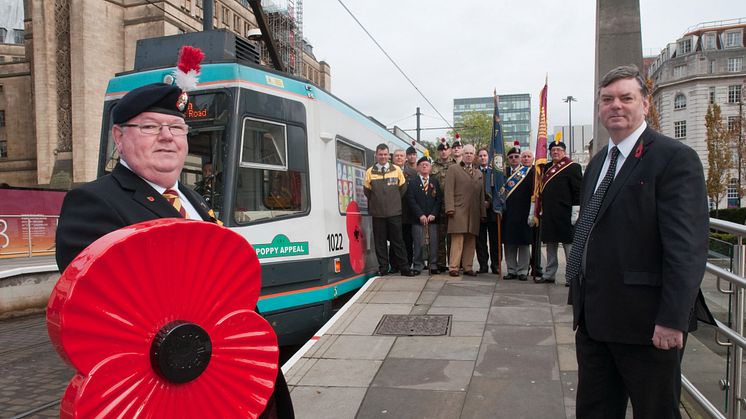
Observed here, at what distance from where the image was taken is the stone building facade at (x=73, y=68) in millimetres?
40344

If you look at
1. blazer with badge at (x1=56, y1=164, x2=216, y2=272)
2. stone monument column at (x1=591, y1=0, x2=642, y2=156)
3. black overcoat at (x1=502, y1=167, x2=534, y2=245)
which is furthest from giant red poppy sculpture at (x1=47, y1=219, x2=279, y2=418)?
black overcoat at (x1=502, y1=167, x2=534, y2=245)

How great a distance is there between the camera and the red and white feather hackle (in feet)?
7.34

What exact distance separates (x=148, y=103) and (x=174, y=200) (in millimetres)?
357

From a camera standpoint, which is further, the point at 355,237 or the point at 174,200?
the point at 355,237

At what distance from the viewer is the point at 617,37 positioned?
626 centimetres

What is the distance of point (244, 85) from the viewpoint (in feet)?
19.3

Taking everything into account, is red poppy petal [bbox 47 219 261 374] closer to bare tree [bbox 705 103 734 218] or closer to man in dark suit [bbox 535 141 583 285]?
man in dark suit [bbox 535 141 583 285]

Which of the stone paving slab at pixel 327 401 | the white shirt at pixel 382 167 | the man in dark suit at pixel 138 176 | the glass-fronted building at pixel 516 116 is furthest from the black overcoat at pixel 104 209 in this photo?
the glass-fronted building at pixel 516 116

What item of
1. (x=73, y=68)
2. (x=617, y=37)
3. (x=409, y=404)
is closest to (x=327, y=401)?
(x=409, y=404)

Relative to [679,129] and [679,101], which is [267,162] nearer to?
[679,129]

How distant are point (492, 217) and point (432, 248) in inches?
43.7

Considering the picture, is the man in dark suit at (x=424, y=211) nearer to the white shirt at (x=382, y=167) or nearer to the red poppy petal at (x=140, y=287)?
the white shirt at (x=382, y=167)

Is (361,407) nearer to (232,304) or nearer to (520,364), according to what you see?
(520,364)

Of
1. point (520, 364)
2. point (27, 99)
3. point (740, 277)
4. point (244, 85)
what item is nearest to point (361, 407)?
point (520, 364)
